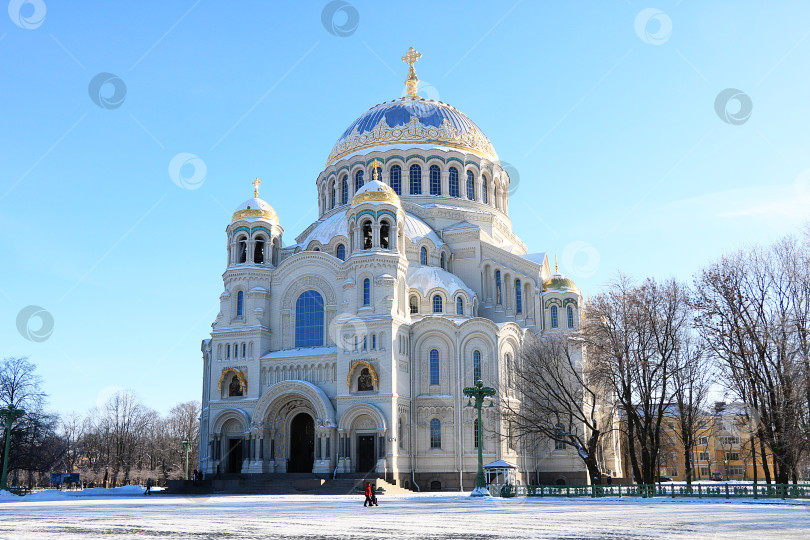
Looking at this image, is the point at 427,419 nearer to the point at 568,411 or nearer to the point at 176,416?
the point at 568,411

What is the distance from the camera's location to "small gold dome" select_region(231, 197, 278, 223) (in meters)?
45.8

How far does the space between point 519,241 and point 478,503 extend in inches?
1271

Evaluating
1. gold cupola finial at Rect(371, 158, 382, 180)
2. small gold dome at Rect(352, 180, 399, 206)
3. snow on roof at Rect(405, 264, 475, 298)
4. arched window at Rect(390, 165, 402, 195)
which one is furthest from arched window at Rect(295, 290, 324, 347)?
arched window at Rect(390, 165, 402, 195)

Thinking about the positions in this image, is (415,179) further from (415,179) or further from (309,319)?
(309,319)

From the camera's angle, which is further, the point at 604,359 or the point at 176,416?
the point at 176,416

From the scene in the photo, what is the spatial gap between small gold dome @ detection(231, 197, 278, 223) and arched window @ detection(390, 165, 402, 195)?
938 centimetres

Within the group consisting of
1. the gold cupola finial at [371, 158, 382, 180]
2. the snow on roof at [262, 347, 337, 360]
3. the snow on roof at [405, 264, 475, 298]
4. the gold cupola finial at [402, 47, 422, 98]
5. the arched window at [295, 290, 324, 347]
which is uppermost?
the gold cupola finial at [402, 47, 422, 98]

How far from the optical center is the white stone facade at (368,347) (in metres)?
40.6

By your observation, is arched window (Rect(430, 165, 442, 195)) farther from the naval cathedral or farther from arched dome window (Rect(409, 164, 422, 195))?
the naval cathedral

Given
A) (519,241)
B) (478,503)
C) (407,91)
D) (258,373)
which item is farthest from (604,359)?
(407,91)

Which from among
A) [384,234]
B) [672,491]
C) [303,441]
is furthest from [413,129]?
[672,491]

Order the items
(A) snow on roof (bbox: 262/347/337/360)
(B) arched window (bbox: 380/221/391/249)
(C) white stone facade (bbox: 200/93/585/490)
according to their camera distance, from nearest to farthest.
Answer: (C) white stone facade (bbox: 200/93/585/490) < (A) snow on roof (bbox: 262/347/337/360) < (B) arched window (bbox: 380/221/391/249)

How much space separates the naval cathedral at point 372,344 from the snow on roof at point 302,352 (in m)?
0.13

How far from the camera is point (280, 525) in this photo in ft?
57.6
